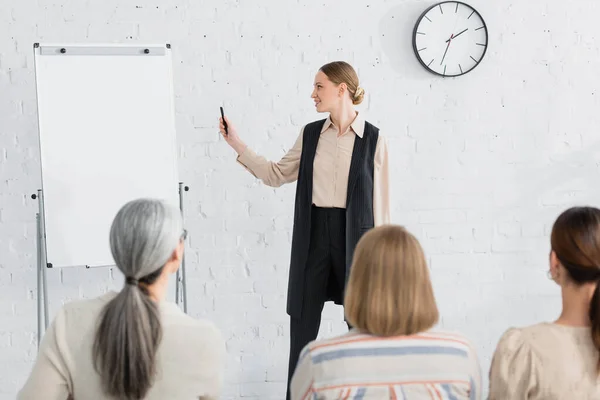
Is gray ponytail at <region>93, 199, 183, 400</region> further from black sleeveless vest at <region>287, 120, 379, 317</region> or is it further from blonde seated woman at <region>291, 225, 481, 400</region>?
black sleeveless vest at <region>287, 120, 379, 317</region>

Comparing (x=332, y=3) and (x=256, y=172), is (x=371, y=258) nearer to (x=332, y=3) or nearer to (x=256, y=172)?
(x=256, y=172)

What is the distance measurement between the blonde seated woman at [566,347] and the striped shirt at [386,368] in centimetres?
16

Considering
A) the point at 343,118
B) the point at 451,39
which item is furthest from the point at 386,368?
the point at 451,39

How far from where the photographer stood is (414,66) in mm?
3465

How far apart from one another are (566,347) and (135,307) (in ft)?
2.84

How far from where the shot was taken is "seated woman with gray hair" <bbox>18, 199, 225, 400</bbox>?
1.42 metres

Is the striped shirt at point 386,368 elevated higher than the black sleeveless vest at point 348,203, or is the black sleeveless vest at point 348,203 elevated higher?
the black sleeveless vest at point 348,203

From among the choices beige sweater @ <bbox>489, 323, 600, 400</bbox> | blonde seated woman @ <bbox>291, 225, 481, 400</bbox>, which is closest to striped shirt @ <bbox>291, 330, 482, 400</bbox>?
blonde seated woman @ <bbox>291, 225, 481, 400</bbox>

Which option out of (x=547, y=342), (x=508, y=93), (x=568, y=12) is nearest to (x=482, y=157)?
(x=508, y=93)

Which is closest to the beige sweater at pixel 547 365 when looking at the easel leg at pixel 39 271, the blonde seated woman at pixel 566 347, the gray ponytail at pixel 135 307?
the blonde seated woman at pixel 566 347

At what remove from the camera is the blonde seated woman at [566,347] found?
5.14 ft

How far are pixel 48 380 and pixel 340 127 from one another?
170cm

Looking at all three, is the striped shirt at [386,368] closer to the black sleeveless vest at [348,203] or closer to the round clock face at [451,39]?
the black sleeveless vest at [348,203]

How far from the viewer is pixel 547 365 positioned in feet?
5.15
